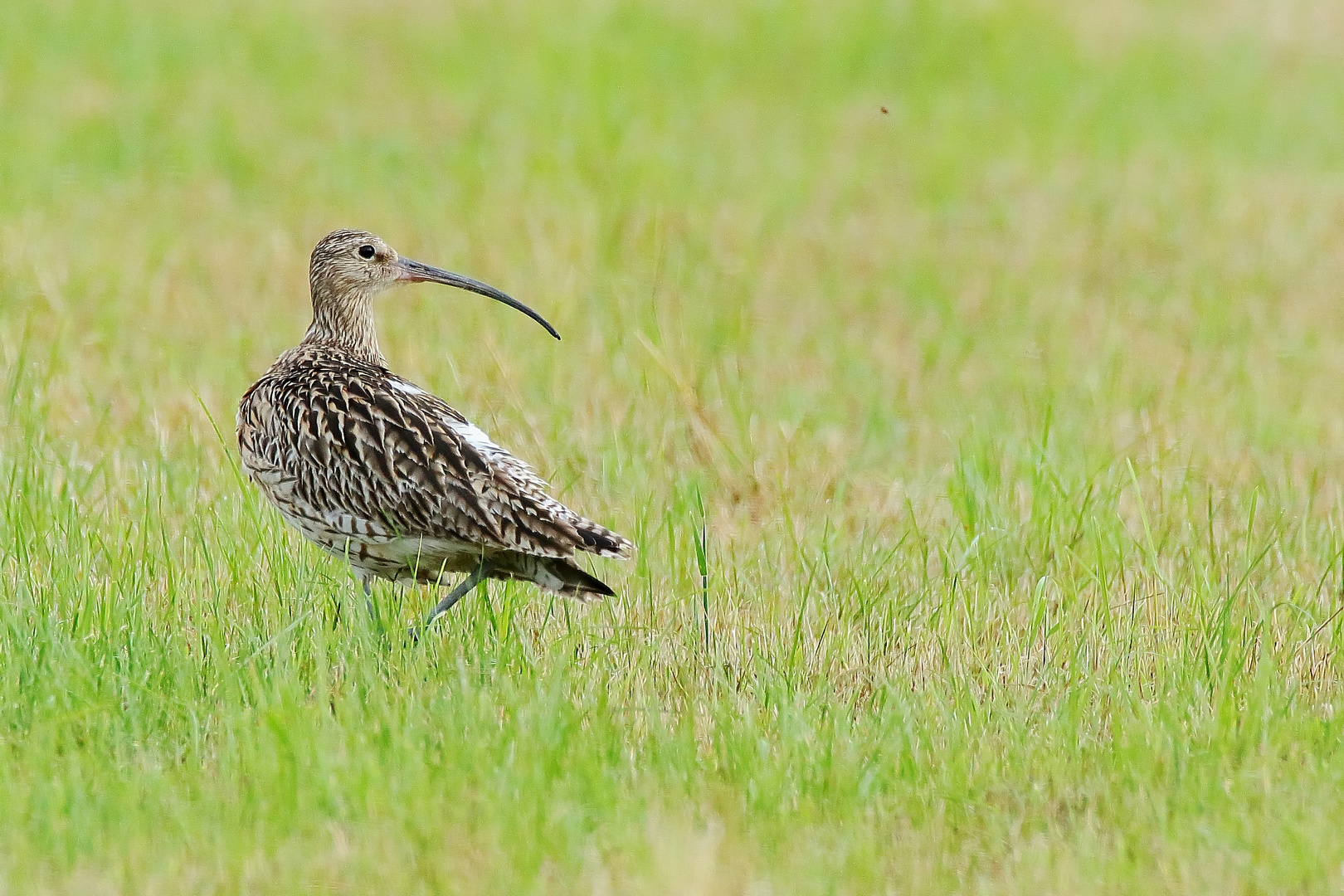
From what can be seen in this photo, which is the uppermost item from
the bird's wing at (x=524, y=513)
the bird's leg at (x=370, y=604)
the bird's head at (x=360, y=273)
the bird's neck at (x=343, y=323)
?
the bird's head at (x=360, y=273)

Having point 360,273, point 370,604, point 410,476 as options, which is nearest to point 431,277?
point 360,273

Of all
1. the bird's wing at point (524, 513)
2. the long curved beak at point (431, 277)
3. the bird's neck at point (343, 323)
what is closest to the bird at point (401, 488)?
the bird's wing at point (524, 513)

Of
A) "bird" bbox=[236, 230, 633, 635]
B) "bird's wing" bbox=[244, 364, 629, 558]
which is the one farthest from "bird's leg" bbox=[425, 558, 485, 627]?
"bird's wing" bbox=[244, 364, 629, 558]

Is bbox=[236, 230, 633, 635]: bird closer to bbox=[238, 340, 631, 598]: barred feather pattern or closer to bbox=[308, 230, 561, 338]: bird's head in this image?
bbox=[238, 340, 631, 598]: barred feather pattern

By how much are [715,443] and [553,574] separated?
2329 mm

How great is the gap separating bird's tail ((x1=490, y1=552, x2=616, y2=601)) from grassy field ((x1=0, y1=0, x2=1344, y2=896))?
16 centimetres

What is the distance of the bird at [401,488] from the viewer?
5.80 metres

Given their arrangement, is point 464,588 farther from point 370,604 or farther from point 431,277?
point 431,277

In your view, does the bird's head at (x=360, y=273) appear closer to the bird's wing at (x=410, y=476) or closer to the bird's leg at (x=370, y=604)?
the bird's wing at (x=410, y=476)

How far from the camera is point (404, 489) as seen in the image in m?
5.88

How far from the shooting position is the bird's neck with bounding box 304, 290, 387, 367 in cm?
707

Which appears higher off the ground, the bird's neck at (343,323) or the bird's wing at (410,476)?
the bird's neck at (343,323)

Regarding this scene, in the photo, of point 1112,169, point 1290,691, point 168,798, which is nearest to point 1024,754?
point 1290,691

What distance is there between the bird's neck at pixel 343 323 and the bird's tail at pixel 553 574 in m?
1.36
